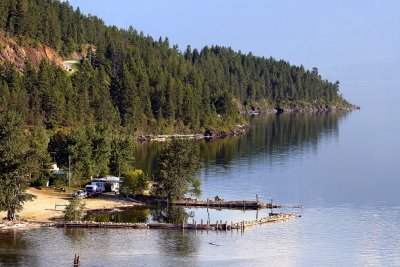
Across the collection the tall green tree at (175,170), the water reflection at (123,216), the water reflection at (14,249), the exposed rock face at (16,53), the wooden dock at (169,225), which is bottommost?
the water reflection at (14,249)

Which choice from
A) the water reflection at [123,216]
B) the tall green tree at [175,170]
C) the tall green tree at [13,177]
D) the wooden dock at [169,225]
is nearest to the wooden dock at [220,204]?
the tall green tree at [175,170]

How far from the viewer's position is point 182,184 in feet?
348

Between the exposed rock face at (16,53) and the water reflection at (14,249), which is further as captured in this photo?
the exposed rock face at (16,53)

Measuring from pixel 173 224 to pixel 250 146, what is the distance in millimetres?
99558

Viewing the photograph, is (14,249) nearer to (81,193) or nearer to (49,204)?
(49,204)

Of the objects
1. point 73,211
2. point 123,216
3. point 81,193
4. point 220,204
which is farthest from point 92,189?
point 220,204

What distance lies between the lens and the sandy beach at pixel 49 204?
9494 cm

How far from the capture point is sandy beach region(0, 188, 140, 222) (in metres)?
94.9

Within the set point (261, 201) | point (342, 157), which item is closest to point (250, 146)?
point (342, 157)

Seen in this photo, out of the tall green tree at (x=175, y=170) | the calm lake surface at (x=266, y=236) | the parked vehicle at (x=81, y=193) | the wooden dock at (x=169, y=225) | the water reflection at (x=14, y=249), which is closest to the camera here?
the water reflection at (x=14, y=249)

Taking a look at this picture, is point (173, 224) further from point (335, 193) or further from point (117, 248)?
point (335, 193)

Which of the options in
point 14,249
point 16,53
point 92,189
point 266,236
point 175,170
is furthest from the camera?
point 16,53

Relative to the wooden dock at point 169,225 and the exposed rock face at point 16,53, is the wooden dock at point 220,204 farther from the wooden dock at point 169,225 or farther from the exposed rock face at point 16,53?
the exposed rock face at point 16,53

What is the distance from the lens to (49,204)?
101250 mm
